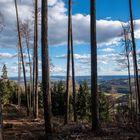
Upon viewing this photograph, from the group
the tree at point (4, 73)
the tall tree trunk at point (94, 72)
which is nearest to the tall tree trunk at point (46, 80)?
the tall tree trunk at point (94, 72)

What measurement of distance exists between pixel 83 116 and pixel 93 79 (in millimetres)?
31514

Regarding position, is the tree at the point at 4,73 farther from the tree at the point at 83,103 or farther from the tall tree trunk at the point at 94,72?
the tall tree trunk at the point at 94,72

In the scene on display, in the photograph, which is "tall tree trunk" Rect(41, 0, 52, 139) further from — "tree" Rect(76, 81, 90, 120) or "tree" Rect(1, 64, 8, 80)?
"tree" Rect(1, 64, 8, 80)

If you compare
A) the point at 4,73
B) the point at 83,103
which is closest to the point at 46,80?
the point at 83,103

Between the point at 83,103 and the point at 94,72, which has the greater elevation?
the point at 94,72

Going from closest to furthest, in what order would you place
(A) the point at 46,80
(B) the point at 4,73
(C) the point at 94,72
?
(A) the point at 46,80 < (C) the point at 94,72 < (B) the point at 4,73

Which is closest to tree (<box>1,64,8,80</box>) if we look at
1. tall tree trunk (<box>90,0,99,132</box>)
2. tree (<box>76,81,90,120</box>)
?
tree (<box>76,81,90,120</box>)

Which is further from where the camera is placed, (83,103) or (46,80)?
(83,103)

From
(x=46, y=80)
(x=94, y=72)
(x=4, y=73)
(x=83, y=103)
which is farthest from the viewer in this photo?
(x=4, y=73)

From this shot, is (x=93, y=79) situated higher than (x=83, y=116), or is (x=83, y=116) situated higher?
(x=93, y=79)

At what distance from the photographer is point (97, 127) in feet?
50.3

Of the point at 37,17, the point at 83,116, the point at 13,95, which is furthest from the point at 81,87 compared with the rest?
the point at 37,17

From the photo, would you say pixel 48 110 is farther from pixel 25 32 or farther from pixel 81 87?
pixel 81 87

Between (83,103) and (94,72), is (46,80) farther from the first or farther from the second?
(83,103)
